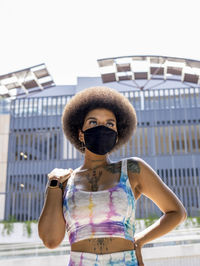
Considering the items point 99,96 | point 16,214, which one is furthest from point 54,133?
point 99,96

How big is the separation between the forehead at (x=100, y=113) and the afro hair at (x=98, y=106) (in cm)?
2

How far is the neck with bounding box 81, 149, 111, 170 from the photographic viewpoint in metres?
1.35

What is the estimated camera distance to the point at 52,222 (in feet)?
3.91

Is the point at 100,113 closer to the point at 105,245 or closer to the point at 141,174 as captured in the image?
the point at 141,174

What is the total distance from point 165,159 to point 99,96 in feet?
49.5

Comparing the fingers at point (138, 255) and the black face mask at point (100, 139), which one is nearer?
the fingers at point (138, 255)

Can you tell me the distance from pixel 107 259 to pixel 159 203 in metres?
0.29

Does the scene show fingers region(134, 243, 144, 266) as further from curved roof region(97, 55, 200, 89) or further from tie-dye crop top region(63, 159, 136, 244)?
curved roof region(97, 55, 200, 89)

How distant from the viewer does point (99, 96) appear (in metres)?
1.47

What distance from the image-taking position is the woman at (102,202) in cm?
109

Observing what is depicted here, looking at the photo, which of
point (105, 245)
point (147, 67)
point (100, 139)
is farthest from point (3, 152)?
point (105, 245)

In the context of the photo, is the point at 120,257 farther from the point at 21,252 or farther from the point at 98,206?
the point at 21,252

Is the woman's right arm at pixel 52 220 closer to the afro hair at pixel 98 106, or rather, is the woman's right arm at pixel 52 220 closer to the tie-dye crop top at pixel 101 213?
the tie-dye crop top at pixel 101 213

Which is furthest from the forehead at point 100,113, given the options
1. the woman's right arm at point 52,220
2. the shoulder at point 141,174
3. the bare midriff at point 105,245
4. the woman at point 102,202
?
the bare midriff at point 105,245
